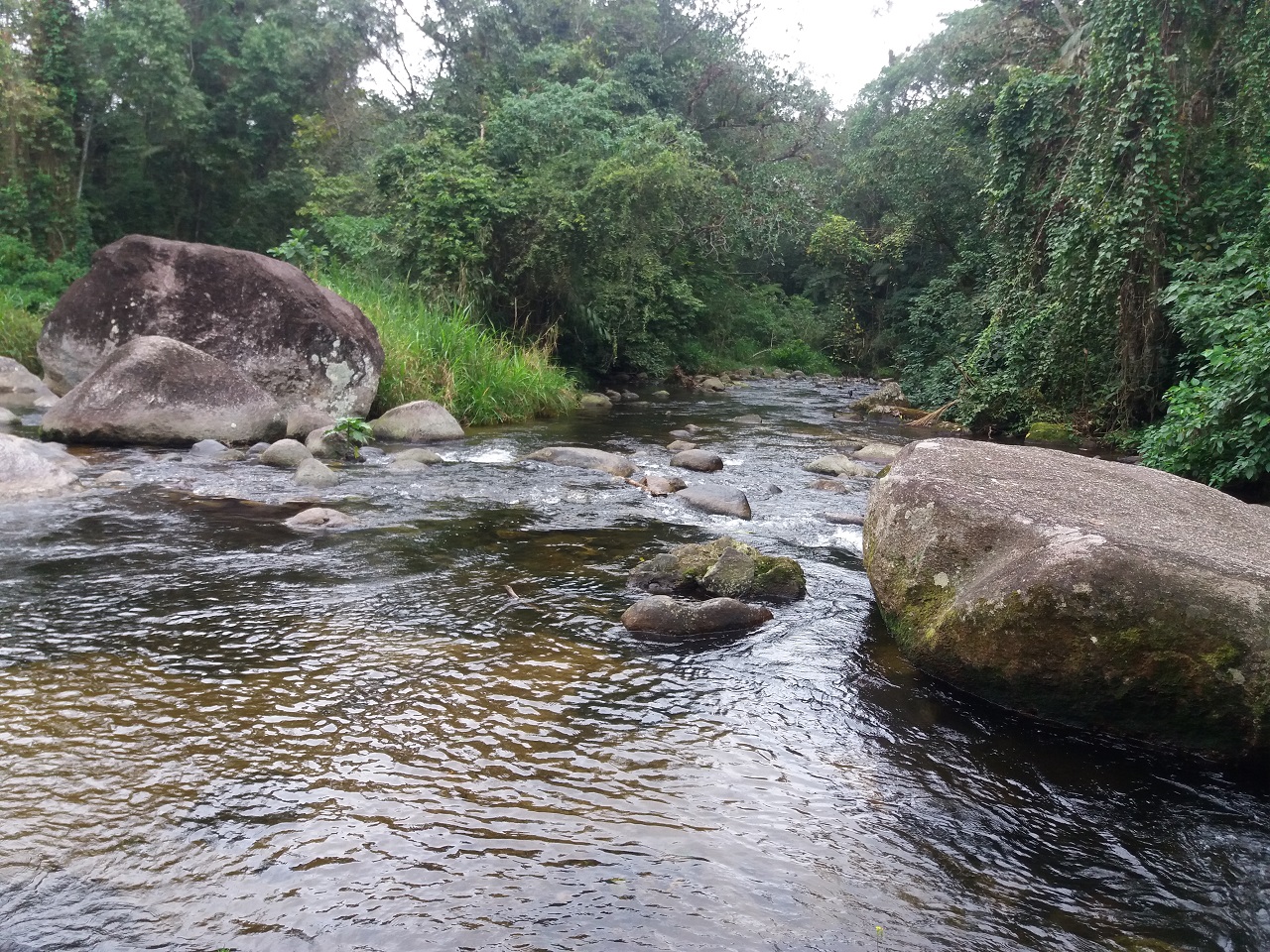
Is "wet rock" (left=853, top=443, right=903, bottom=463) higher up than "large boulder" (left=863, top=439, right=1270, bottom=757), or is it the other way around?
"large boulder" (left=863, top=439, right=1270, bottom=757)

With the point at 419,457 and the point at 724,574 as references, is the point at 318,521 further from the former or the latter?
the point at 724,574

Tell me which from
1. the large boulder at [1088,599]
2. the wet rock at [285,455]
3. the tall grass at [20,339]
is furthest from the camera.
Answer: the tall grass at [20,339]

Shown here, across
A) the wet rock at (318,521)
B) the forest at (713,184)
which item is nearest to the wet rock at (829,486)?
the forest at (713,184)

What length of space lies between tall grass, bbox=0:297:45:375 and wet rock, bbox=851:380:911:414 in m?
14.3

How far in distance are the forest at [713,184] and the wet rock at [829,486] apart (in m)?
2.98

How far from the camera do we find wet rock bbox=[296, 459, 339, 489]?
825 centimetres

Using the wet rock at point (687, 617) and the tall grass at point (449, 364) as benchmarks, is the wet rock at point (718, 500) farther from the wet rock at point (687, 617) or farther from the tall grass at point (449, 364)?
the tall grass at point (449, 364)

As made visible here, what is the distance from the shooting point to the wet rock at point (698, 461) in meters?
10.0

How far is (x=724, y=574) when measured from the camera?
5426 millimetres

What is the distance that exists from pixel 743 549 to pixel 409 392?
7.97m

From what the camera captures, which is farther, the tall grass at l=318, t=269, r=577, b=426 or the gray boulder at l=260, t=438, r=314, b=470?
the tall grass at l=318, t=269, r=577, b=426

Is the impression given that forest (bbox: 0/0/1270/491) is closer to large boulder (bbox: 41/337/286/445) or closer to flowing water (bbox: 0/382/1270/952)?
large boulder (bbox: 41/337/286/445)

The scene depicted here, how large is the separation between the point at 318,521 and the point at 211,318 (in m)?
5.32

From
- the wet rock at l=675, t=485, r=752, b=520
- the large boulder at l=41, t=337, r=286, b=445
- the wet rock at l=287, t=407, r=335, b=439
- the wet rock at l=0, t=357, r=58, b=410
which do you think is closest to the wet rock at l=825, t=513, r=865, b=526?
the wet rock at l=675, t=485, r=752, b=520
